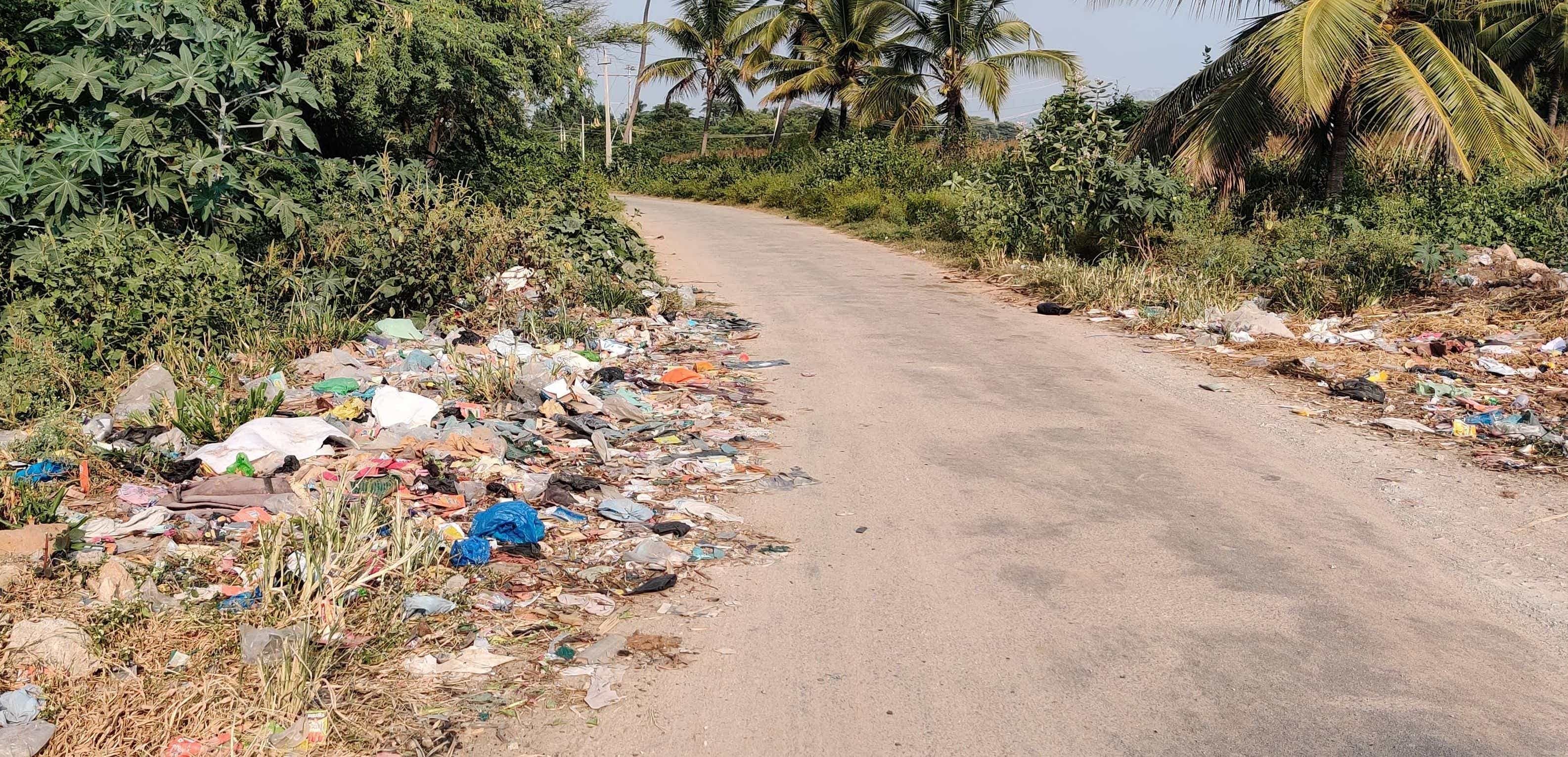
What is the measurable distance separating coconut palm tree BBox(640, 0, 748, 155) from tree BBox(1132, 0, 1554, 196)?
73.2 ft

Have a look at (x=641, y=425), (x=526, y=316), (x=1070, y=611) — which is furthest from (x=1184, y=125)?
(x=1070, y=611)

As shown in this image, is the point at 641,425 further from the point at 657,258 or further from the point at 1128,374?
the point at 657,258

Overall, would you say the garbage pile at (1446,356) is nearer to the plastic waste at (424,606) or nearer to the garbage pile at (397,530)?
the garbage pile at (397,530)

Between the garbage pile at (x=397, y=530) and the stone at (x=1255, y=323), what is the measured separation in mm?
4340

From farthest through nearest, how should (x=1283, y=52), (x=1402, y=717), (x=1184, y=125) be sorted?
(x=1184, y=125) < (x=1283, y=52) < (x=1402, y=717)

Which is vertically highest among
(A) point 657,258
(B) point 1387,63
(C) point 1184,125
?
(B) point 1387,63

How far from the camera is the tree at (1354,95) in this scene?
11.0 metres

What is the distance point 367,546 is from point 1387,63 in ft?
38.3

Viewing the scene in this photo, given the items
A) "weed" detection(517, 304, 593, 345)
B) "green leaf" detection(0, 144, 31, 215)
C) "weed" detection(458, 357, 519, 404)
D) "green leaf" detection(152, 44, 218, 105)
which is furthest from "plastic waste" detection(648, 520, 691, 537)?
"green leaf" detection(0, 144, 31, 215)

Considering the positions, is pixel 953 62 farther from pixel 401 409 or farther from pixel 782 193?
pixel 401 409

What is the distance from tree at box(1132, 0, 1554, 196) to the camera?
36.1ft

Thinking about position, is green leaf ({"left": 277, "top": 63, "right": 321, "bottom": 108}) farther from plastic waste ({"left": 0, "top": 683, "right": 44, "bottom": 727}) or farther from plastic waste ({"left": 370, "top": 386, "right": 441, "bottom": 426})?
plastic waste ({"left": 0, "top": 683, "right": 44, "bottom": 727})

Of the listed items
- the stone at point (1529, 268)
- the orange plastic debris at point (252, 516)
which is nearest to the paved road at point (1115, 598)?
the orange plastic debris at point (252, 516)

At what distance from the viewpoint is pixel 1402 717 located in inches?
122
